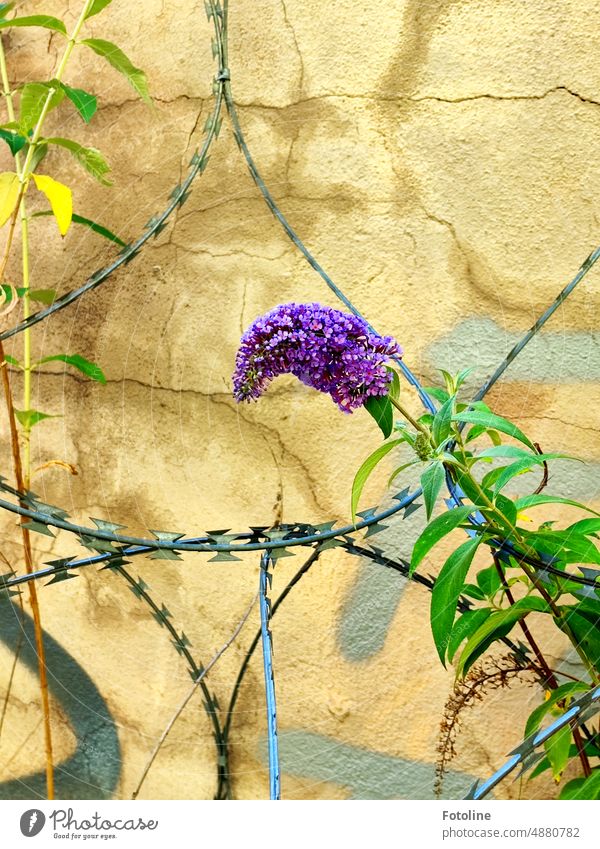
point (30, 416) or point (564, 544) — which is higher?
point (30, 416)

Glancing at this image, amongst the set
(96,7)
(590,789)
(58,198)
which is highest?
(96,7)

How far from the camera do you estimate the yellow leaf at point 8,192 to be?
0.89 metres

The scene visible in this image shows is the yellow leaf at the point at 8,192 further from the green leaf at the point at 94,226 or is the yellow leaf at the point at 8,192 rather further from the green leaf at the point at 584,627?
the green leaf at the point at 584,627

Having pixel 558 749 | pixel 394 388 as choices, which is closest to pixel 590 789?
pixel 558 749

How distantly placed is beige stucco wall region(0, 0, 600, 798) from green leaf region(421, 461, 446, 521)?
40 cm

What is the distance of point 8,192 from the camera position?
35.1 inches

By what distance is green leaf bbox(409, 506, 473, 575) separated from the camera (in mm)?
597

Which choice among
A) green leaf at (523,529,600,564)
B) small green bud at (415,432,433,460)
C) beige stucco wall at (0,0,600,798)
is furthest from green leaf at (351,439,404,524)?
beige stucco wall at (0,0,600,798)

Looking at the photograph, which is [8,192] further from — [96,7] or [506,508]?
[506,508]

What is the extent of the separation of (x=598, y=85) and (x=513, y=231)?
165 mm

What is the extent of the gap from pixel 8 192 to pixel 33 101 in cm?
9

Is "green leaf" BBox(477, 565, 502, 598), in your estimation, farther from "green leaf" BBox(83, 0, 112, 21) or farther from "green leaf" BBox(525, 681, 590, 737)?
"green leaf" BBox(83, 0, 112, 21)

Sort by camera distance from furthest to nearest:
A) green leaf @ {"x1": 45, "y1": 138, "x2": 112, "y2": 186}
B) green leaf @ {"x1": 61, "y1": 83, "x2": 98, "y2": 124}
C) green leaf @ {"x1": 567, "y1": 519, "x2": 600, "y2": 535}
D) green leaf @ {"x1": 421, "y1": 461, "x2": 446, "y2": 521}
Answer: green leaf @ {"x1": 45, "y1": 138, "x2": 112, "y2": 186}, green leaf @ {"x1": 61, "y1": 83, "x2": 98, "y2": 124}, green leaf @ {"x1": 567, "y1": 519, "x2": 600, "y2": 535}, green leaf @ {"x1": 421, "y1": 461, "x2": 446, "y2": 521}

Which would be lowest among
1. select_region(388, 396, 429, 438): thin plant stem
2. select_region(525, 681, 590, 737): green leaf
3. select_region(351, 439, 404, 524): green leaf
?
select_region(525, 681, 590, 737): green leaf
